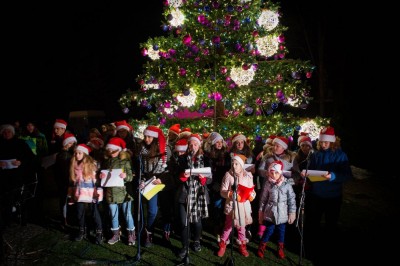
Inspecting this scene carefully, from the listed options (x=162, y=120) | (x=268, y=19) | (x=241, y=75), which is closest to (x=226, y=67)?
(x=241, y=75)

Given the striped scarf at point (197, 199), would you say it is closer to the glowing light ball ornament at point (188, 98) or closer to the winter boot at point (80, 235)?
the winter boot at point (80, 235)

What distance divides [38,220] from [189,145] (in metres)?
Result: 3.88

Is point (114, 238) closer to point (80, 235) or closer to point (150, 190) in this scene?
point (80, 235)

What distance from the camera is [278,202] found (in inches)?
182

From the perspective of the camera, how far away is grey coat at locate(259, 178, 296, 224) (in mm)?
4616

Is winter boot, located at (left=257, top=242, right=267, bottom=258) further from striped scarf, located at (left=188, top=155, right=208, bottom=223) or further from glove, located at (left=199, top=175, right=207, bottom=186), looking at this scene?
glove, located at (left=199, top=175, right=207, bottom=186)

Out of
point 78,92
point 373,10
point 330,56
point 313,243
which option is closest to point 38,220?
point 313,243

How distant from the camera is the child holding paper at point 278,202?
4617 mm

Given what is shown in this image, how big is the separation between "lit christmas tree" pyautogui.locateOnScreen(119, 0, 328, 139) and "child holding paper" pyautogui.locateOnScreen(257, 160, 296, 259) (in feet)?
7.79

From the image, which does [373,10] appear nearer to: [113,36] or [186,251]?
[186,251]

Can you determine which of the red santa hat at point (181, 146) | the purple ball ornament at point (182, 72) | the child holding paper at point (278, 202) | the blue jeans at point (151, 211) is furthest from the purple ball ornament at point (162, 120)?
the child holding paper at point (278, 202)

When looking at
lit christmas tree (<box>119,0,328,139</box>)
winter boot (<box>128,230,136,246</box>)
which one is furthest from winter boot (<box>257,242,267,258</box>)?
lit christmas tree (<box>119,0,328,139</box>)

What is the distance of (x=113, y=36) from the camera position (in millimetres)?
26781

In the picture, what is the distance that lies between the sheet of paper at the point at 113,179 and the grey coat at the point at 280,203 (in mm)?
2453
